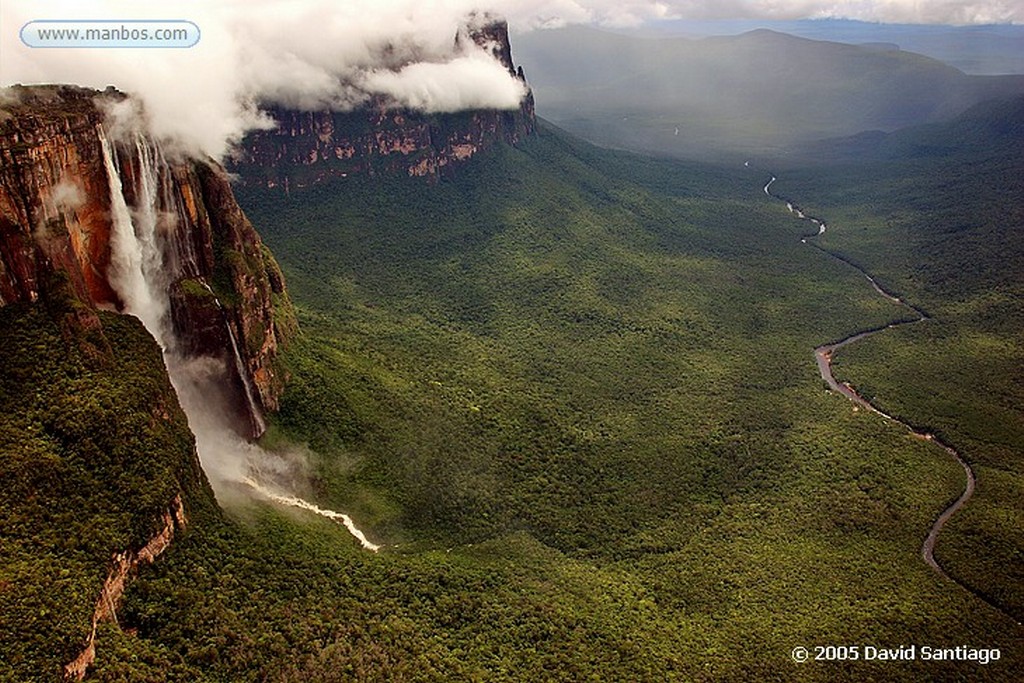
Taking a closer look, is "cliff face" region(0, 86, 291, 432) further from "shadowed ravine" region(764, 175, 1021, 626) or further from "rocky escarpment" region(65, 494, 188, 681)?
"shadowed ravine" region(764, 175, 1021, 626)

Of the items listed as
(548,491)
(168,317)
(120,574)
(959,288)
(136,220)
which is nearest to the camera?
(120,574)

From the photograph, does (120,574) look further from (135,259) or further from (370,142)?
(370,142)

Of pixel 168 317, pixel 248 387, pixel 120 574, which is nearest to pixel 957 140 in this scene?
pixel 248 387


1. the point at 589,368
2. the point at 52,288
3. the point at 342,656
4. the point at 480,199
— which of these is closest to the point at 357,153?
the point at 480,199

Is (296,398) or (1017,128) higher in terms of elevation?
(1017,128)

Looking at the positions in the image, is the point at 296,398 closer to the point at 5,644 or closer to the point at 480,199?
the point at 5,644

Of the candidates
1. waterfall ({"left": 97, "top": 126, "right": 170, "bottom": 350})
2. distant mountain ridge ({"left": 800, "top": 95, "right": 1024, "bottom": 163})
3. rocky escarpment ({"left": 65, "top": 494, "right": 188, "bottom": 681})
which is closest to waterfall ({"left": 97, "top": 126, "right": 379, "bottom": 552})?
waterfall ({"left": 97, "top": 126, "right": 170, "bottom": 350})
